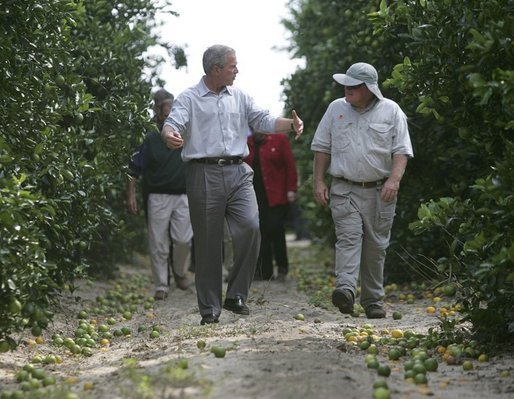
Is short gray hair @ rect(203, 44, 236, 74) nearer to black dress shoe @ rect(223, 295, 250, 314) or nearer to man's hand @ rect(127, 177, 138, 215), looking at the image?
black dress shoe @ rect(223, 295, 250, 314)

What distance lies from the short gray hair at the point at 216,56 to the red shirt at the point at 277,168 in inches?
168

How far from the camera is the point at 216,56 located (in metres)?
7.85

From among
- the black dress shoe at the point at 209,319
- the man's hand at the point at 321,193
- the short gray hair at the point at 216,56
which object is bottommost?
the black dress shoe at the point at 209,319

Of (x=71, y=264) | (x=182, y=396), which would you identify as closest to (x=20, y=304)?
(x=182, y=396)

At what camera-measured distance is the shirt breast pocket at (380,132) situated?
8023 millimetres

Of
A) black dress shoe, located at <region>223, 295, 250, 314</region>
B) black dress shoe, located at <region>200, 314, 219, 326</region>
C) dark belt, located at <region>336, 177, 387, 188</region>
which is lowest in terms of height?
black dress shoe, located at <region>200, 314, 219, 326</region>

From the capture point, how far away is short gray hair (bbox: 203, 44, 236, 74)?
25.7ft

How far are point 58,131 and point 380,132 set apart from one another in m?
2.55

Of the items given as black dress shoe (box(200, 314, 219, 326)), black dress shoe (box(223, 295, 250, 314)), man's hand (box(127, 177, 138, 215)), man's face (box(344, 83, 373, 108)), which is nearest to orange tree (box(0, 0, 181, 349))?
man's hand (box(127, 177, 138, 215))

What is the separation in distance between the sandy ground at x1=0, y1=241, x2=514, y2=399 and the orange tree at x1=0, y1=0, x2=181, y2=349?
0.55 metres

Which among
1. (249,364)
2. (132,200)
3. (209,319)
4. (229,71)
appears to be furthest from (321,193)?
(132,200)

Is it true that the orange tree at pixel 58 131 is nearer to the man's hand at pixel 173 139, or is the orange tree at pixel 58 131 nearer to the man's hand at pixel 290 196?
the man's hand at pixel 173 139

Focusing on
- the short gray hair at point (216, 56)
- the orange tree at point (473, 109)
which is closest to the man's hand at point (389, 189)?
the orange tree at point (473, 109)

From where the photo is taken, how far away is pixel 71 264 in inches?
342
